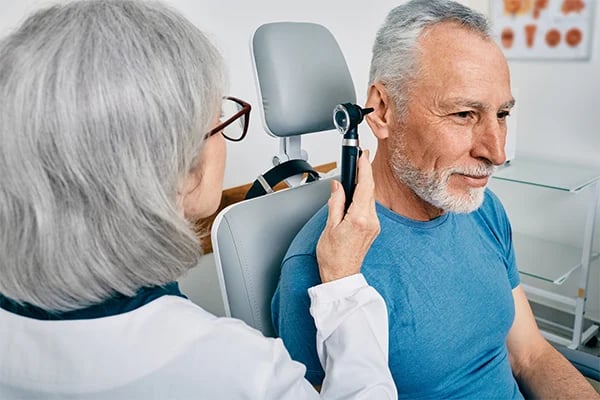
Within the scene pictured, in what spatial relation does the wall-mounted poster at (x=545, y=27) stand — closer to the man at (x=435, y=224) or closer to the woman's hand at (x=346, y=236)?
the man at (x=435, y=224)

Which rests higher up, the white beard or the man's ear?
the man's ear

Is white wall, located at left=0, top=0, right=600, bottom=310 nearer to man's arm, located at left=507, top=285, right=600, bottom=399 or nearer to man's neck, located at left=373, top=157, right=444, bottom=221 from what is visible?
man's neck, located at left=373, top=157, right=444, bottom=221

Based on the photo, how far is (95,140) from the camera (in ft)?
1.82

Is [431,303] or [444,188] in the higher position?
[444,188]

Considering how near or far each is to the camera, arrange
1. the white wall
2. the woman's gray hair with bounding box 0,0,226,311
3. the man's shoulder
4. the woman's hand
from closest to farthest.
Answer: the woman's gray hair with bounding box 0,0,226,311
the woman's hand
the man's shoulder
the white wall

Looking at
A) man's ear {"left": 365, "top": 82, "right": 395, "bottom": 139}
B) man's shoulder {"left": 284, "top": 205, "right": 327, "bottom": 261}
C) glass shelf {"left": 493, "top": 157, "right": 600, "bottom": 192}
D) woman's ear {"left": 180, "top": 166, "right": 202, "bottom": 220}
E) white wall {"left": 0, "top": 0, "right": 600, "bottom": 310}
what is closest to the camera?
woman's ear {"left": 180, "top": 166, "right": 202, "bottom": 220}

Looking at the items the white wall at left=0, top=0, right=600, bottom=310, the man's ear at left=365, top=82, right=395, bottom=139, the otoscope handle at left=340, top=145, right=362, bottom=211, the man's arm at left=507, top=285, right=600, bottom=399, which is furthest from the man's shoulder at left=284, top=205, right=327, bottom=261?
the white wall at left=0, top=0, right=600, bottom=310

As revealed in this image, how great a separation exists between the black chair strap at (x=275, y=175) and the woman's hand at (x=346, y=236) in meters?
0.32

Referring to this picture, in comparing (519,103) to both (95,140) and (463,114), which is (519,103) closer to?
(463,114)

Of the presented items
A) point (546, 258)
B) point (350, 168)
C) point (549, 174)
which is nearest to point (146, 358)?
point (350, 168)

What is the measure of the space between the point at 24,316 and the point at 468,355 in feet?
2.69

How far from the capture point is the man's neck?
3.71ft

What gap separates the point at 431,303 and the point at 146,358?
62 cm

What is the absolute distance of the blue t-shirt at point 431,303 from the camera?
973mm
